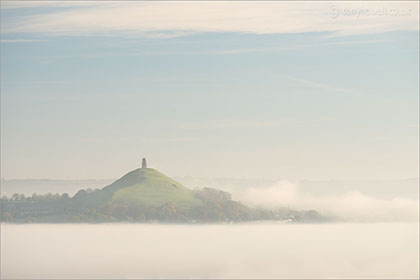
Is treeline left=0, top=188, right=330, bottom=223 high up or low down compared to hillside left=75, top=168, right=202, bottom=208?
down

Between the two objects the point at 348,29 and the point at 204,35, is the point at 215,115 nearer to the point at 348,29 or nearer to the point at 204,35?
the point at 204,35

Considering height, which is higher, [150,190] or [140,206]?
[150,190]

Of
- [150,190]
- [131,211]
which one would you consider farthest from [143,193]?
[131,211]

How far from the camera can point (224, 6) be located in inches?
228

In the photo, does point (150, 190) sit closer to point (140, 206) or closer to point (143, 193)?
point (143, 193)

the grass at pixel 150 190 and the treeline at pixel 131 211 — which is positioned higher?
the grass at pixel 150 190

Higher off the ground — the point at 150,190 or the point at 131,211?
the point at 150,190

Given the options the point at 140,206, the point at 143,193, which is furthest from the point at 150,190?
the point at 140,206

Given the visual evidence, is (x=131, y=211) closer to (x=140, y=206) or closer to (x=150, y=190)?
(x=140, y=206)

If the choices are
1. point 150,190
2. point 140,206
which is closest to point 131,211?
point 140,206

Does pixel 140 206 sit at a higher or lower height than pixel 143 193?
lower

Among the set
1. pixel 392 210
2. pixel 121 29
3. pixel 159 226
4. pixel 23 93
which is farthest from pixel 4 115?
pixel 392 210

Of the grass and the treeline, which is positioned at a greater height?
the grass

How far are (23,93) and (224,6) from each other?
174 centimetres
